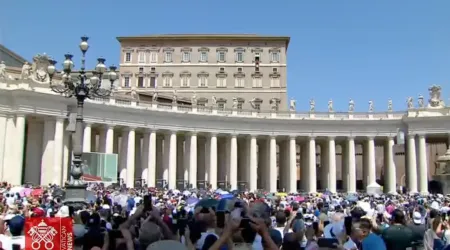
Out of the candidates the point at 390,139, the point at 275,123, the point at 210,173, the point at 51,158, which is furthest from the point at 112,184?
the point at 390,139

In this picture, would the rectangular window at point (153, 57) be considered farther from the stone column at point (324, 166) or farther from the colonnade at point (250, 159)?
the stone column at point (324, 166)

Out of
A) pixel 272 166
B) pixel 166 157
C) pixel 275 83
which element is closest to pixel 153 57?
pixel 275 83

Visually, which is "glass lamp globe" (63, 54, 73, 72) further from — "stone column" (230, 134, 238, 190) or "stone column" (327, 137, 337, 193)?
"stone column" (327, 137, 337, 193)

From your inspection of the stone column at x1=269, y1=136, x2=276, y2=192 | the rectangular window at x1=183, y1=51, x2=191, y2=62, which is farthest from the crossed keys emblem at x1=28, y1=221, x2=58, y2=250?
the rectangular window at x1=183, y1=51, x2=191, y2=62

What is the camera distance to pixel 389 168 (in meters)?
66.9

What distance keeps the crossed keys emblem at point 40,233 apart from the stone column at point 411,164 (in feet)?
205

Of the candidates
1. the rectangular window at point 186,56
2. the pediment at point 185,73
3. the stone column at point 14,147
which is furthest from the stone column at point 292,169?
the stone column at point 14,147

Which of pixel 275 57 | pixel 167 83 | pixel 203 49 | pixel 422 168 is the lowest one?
pixel 422 168

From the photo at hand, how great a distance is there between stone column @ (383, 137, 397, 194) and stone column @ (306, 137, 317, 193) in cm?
991

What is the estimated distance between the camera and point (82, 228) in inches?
368

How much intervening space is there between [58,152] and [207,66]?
39.9m

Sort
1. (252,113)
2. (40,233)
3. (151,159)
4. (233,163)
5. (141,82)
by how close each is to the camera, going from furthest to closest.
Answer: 1. (141,82)
2. (252,113)
3. (233,163)
4. (151,159)
5. (40,233)

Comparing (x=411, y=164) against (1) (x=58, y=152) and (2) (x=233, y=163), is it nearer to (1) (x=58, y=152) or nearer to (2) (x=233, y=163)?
(2) (x=233, y=163)

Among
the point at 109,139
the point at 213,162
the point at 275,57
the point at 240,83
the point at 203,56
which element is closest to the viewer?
the point at 109,139
